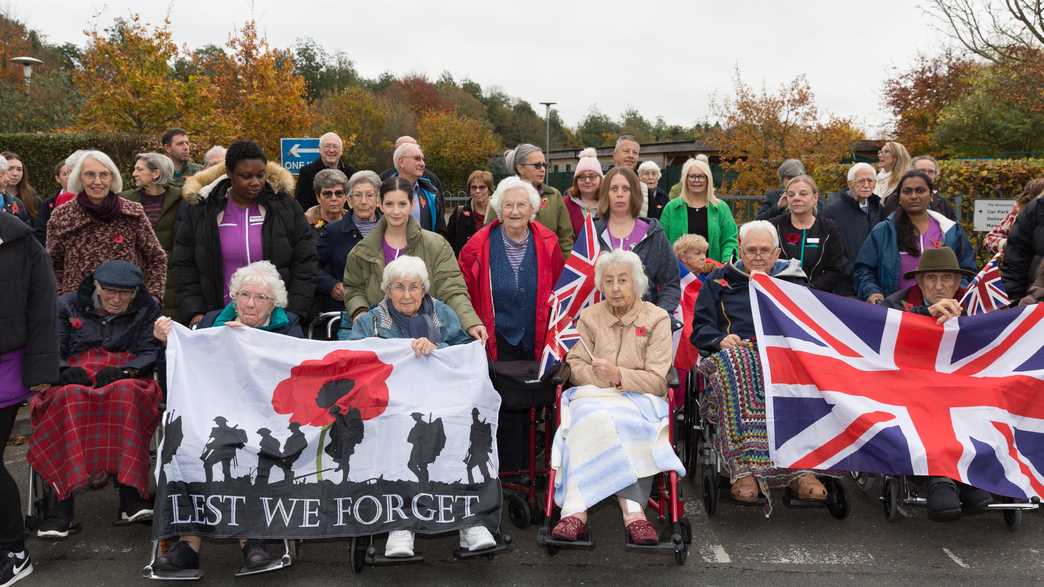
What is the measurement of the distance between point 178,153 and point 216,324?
3.08 meters

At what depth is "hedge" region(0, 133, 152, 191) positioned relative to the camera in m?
14.8

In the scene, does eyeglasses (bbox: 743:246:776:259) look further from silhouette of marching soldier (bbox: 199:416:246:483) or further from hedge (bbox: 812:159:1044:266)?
hedge (bbox: 812:159:1044:266)

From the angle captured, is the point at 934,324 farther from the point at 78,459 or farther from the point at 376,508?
the point at 78,459

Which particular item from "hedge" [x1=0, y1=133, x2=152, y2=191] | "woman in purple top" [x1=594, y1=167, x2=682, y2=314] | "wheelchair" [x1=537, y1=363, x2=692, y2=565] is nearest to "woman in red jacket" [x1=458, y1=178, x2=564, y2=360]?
"woman in purple top" [x1=594, y1=167, x2=682, y2=314]

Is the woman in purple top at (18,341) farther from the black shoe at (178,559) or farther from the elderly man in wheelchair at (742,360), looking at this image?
the elderly man in wheelchair at (742,360)

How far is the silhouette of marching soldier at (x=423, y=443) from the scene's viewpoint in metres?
4.37

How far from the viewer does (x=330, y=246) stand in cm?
621

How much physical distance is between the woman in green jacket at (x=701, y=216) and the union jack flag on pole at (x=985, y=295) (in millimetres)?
1892

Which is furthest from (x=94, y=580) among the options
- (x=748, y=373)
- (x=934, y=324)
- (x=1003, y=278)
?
(x=1003, y=278)

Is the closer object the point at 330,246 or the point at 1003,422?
the point at 1003,422

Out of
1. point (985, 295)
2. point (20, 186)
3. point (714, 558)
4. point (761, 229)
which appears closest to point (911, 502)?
point (714, 558)

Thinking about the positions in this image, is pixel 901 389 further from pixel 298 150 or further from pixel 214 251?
pixel 298 150

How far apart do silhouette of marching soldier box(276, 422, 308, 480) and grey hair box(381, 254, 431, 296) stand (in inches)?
39.8

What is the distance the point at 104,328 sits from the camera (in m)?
5.07
